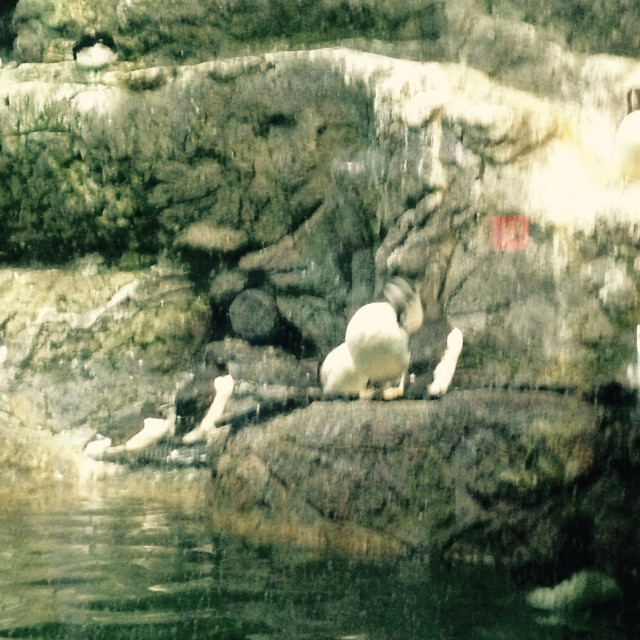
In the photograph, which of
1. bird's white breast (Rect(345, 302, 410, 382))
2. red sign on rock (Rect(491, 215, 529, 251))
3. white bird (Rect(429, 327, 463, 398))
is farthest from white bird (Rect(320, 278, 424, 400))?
red sign on rock (Rect(491, 215, 529, 251))

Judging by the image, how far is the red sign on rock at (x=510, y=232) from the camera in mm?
4141

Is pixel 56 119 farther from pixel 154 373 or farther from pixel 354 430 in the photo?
pixel 354 430

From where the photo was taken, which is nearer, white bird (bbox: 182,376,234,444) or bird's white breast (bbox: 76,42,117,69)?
white bird (bbox: 182,376,234,444)

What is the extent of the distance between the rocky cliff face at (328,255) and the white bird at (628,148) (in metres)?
0.11

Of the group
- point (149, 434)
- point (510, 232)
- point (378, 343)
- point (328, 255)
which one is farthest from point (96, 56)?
point (378, 343)

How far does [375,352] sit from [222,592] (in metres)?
1.39

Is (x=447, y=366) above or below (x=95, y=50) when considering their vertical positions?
below

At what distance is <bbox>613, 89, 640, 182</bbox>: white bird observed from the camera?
4195 millimetres

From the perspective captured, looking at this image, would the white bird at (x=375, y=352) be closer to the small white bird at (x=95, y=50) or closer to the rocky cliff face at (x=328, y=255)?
the rocky cliff face at (x=328, y=255)

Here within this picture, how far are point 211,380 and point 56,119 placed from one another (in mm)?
2039

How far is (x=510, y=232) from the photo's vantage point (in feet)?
13.7

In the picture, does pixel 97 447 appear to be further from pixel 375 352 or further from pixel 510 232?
pixel 510 232

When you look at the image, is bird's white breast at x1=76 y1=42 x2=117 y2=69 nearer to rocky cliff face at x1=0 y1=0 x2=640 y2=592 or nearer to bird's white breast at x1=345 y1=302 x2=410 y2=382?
rocky cliff face at x1=0 y1=0 x2=640 y2=592

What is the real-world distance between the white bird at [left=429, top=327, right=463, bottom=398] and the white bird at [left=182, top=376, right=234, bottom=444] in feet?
4.52
